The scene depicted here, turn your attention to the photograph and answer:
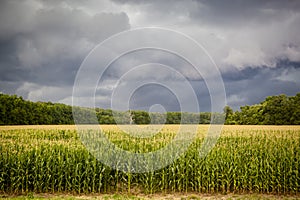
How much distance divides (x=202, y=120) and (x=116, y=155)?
231 feet

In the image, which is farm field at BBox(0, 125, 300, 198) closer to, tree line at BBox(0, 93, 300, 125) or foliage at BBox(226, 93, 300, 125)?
tree line at BBox(0, 93, 300, 125)

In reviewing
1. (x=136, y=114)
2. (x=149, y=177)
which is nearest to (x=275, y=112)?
(x=136, y=114)

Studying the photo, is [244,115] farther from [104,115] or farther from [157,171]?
[157,171]

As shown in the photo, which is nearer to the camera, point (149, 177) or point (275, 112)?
point (149, 177)

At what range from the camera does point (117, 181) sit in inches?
507

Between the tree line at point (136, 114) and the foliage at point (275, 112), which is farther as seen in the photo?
the foliage at point (275, 112)

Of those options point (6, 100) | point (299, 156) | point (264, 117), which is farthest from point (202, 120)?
point (299, 156)

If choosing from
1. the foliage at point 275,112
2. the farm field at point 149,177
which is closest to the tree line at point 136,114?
the foliage at point 275,112

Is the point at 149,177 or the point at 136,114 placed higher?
the point at 136,114

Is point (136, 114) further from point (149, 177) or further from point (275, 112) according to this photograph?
point (149, 177)

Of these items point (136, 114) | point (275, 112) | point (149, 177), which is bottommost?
point (149, 177)

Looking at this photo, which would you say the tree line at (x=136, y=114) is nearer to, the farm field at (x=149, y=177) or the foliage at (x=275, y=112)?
the foliage at (x=275, y=112)

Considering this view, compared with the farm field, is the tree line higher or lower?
higher

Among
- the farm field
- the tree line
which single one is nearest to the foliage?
the tree line
